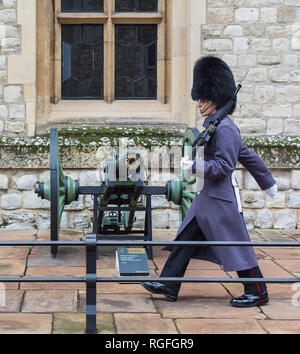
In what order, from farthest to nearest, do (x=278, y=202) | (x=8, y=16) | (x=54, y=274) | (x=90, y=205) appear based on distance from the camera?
(x=278, y=202) < (x=90, y=205) < (x=8, y=16) < (x=54, y=274)

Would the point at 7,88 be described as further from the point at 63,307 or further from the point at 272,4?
the point at 63,307

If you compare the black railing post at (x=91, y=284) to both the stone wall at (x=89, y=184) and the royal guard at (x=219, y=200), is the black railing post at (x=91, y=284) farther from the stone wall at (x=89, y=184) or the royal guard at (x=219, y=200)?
the stone wall at (x=89, y=184)

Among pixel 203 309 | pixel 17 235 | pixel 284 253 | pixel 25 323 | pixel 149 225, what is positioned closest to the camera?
pixel 25 323

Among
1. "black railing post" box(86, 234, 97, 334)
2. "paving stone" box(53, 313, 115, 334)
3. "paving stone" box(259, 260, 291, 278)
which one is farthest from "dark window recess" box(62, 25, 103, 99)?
"black railing post" box(86, 234, 97, 334)

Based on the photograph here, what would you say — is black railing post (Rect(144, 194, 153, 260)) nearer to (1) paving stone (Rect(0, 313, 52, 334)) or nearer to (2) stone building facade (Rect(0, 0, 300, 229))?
(2) stone building facade (Rect(0, 0, 300, 229))

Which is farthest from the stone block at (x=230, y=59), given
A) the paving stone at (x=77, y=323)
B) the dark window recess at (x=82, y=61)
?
the paving stone at (x=77, y=323)

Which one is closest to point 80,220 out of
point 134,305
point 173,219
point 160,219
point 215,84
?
point 160,219

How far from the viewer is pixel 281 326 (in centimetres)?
371

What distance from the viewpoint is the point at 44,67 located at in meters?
6.74

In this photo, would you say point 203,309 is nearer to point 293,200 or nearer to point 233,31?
point 293,200

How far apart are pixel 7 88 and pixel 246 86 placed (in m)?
2.36

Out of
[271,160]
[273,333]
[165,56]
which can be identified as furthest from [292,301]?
[165,56]

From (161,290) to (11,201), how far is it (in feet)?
9.17

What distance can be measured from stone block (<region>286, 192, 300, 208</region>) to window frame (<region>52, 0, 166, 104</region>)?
1602 millimetres
